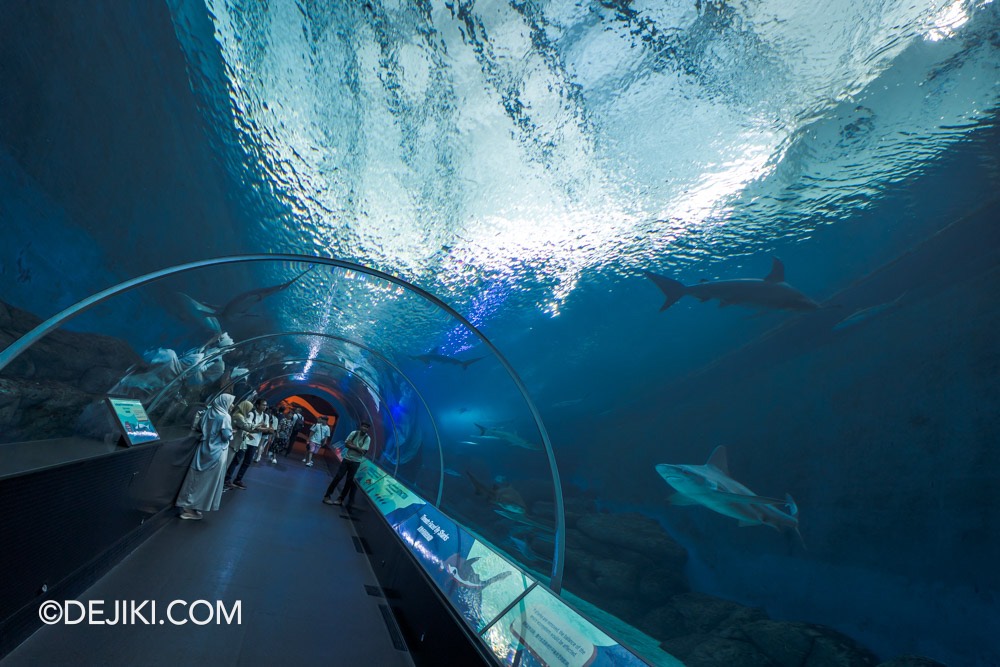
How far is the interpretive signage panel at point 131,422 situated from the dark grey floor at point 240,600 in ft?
3.71

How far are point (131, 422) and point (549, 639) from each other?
4.70 m

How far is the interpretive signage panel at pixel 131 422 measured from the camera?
13.2 feet

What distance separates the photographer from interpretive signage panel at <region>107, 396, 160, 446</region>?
401cm

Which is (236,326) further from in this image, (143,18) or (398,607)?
(398,607)

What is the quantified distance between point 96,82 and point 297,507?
723cm

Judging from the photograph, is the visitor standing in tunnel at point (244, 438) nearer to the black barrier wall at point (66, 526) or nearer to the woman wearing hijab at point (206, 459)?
the woman wearing hijab at point (206, 459)

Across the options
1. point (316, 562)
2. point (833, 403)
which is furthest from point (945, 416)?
point (316, 562)

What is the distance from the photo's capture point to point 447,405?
29.1 metres

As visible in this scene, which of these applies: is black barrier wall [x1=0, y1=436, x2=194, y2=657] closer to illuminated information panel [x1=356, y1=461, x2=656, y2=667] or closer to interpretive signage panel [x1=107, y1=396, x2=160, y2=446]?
interpretive signage panel [x1=107, y1=396, x2=160, y2=446]

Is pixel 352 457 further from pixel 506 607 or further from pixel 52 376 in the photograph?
pixel 506 607

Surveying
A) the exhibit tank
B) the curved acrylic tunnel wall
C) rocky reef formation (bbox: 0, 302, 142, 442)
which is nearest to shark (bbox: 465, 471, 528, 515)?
the curved acrylic tunnel wall

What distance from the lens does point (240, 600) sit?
3.50 metres

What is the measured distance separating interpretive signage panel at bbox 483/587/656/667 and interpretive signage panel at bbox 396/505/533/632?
A: 0.14 meters

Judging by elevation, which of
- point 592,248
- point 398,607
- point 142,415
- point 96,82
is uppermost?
point 592,248
